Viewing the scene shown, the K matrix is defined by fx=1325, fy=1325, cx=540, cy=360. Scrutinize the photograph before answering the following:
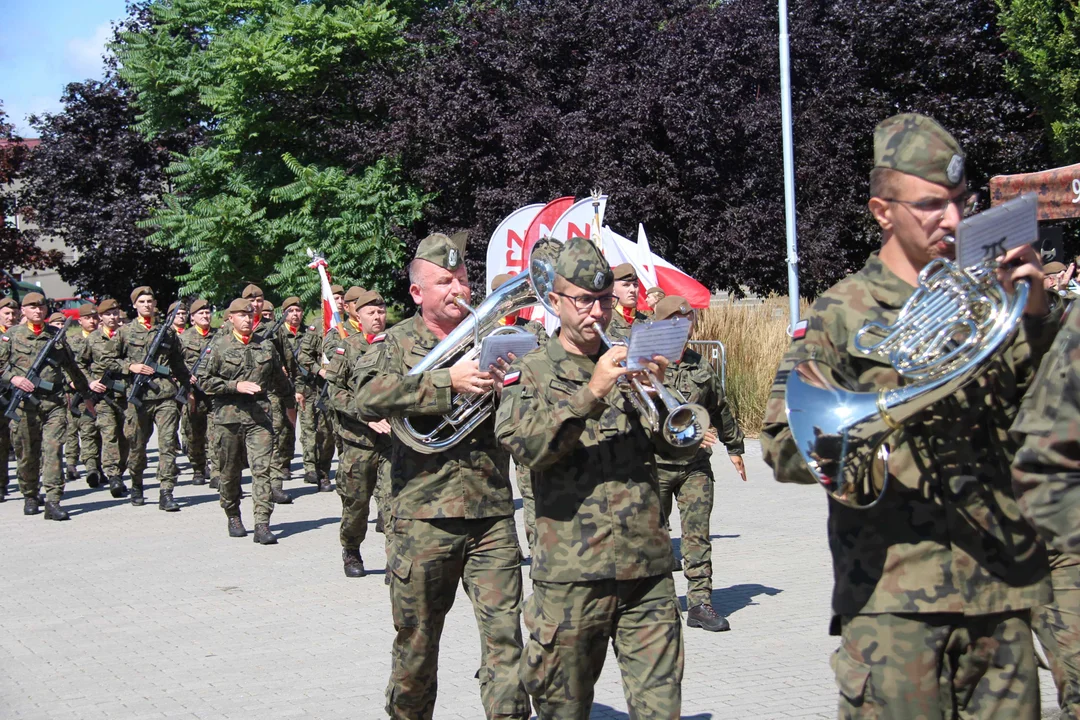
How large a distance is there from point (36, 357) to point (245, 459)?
412 centimetres

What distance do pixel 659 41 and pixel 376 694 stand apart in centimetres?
2011

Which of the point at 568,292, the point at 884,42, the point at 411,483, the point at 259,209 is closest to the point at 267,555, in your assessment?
the point at 411,483

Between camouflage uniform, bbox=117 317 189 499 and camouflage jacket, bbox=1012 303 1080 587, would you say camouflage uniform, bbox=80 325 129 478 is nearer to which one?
camouflage uniform, bbox=117 317 189 499

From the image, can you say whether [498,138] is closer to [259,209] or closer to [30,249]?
[259,209]

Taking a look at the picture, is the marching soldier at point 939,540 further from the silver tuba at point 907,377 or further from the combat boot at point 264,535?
the combat boot at point 264,535

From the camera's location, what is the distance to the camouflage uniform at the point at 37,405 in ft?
49.3

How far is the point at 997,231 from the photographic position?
2998mm

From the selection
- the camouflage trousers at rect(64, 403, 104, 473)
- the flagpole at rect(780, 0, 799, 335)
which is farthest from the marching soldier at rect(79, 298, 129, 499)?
the flagpole at rect(780, 0, 799, 335)

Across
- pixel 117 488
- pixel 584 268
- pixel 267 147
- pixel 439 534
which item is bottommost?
pixel 117 488

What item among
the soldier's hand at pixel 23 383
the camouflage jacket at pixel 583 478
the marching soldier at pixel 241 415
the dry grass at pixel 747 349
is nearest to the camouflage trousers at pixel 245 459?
the marching soldier at pixel 241 415

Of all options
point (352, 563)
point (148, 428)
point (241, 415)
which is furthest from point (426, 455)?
point (148, 428)

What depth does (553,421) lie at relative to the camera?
15.3 feet

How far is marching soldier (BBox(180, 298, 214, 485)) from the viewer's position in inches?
655

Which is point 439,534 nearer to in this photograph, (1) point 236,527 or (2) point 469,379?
(2) point 469,379
